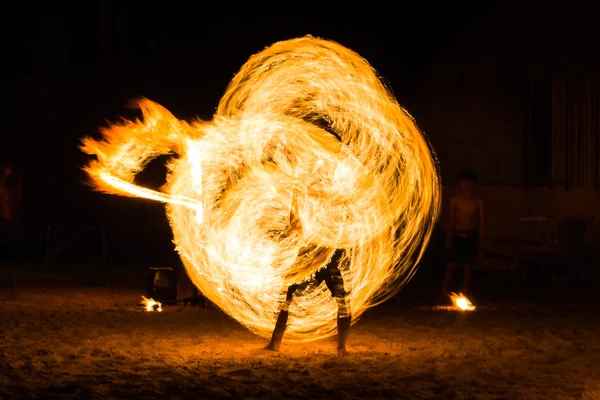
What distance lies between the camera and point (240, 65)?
76.9 feet

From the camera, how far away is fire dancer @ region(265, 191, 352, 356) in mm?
8641

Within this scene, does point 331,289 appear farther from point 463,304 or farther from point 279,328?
point 463,304

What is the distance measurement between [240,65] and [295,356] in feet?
51.4

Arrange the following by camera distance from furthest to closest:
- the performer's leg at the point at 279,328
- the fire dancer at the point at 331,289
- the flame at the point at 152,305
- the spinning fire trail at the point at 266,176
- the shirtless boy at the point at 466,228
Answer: the shirtless boy at the point at 466,228 → the flame at the point at 152,305 → the spinning fire trail at the point at 266,176 → the performer's leg at the point at 279,328 → the fire dancer at the point at 331,289

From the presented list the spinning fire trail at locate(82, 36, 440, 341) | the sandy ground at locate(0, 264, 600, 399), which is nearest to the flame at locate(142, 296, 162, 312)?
the sandy ground at locate(0, 264, 600, 399)

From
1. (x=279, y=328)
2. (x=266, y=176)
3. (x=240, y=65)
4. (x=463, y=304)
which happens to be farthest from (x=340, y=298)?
(x=240, y=65)

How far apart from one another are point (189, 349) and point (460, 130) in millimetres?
9819

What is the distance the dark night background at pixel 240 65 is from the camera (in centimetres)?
1633

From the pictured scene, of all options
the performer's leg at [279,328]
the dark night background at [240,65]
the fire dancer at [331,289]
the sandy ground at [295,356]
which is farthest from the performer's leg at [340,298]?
the dark night background at [240,65]

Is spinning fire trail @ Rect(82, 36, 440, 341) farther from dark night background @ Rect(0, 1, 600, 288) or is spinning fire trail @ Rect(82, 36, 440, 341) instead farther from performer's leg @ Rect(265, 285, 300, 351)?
dark night background @ Rect(0, 1, 600, 288)

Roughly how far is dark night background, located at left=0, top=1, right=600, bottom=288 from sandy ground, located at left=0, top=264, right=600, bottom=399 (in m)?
4.97

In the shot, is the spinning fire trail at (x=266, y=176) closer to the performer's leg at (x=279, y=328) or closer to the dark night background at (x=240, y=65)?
the performer's leg at (x=279, y=328)

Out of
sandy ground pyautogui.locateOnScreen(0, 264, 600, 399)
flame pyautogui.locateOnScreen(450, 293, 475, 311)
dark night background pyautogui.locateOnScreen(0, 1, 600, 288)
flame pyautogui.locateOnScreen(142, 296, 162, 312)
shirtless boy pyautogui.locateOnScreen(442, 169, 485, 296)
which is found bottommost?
sandy ground pyautogui.locateOnScreen(0, 264, 600, 399)

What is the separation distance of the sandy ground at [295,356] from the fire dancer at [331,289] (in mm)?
187
